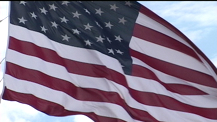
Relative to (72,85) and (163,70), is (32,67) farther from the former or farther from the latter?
(163,70)

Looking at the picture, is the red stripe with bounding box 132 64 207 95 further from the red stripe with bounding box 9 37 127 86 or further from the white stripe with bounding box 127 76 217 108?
the red stripe with bounding box 9 37 127 86

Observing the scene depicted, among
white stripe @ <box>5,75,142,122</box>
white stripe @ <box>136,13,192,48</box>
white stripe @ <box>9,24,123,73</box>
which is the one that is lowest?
white stripe @ <box>5,75,142,122</box>

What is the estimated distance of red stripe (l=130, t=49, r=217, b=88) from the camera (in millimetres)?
13016

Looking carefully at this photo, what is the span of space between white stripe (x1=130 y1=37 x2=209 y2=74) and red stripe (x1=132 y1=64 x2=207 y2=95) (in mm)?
416

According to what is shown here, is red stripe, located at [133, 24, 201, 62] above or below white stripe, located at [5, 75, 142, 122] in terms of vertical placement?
above

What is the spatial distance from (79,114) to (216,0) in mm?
4917

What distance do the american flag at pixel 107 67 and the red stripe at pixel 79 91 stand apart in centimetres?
2

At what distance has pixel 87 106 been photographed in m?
13.0

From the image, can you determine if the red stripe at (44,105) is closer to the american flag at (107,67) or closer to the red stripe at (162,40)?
the american flag at (107,67)

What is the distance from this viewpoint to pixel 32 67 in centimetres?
1318

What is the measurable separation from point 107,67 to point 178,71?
1.75 m

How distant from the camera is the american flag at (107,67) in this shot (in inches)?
510

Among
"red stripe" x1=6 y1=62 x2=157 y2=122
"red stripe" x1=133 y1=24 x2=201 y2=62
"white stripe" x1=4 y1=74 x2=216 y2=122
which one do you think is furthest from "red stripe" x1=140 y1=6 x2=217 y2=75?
"red stripe" x1=6 y1=62 x2=157 y2=122

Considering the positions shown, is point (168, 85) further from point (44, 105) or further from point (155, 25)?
point (44, 105)
